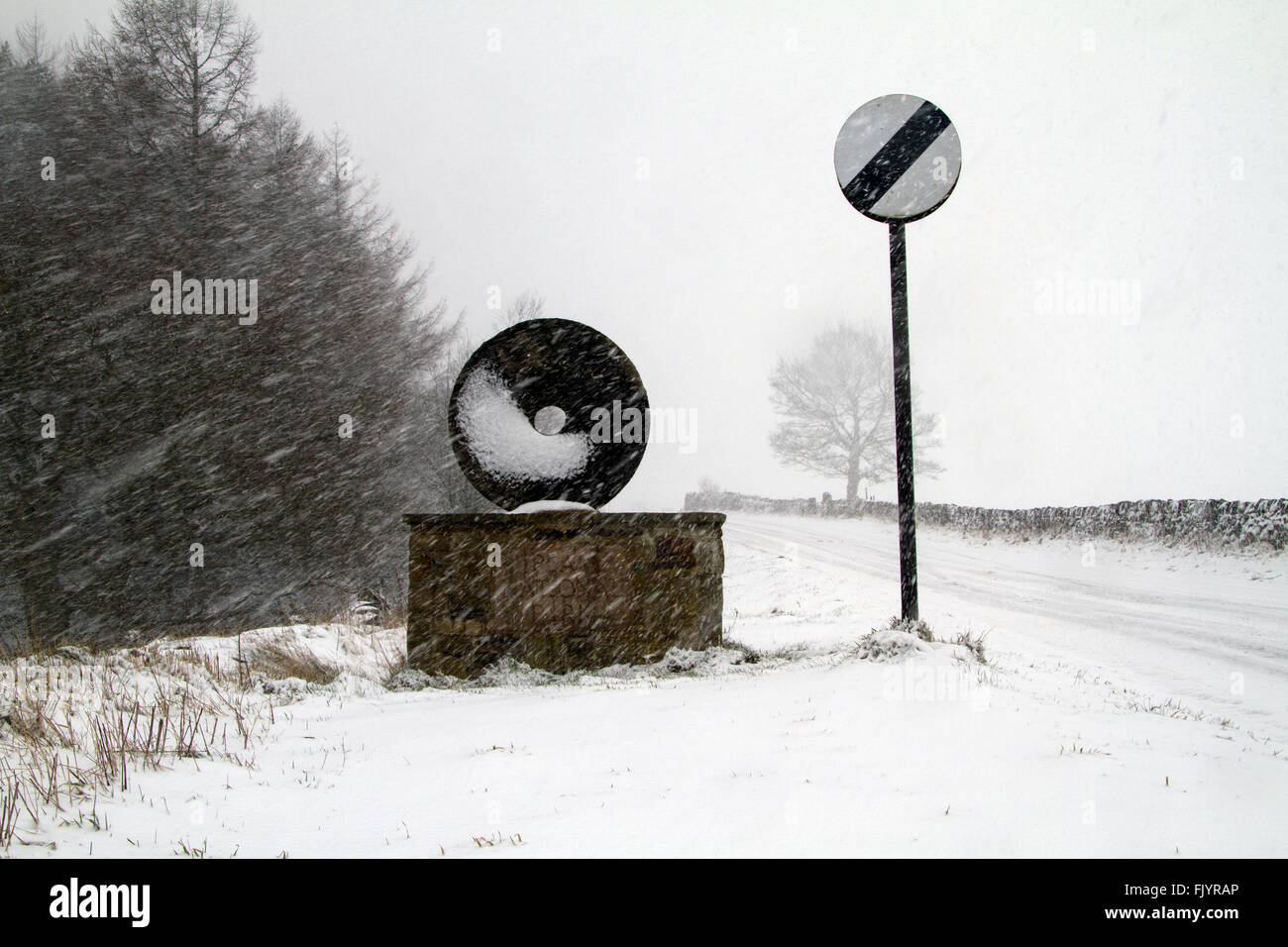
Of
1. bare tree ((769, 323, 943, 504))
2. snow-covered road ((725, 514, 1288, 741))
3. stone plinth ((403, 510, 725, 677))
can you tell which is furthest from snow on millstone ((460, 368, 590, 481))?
bare tree ((769, 323, 943, 504))

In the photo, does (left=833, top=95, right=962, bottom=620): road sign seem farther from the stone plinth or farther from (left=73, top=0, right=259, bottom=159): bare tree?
(left=73, top=0, right=259, bottom=159): bare tree

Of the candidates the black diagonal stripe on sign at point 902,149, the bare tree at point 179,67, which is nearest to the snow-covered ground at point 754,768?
the black diagonal stripe on sign at point 902,149

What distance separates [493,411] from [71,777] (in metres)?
3.46

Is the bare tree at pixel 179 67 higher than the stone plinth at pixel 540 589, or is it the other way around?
the bare tree at pixel 179 67

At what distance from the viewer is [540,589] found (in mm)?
5141

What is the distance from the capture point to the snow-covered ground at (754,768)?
208 cm

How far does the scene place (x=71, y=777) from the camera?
117 inches

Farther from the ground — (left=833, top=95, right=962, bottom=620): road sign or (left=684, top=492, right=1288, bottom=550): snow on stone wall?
(left=833, top=95, right=962, bottom=620): road sign

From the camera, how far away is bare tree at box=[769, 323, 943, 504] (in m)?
36.0

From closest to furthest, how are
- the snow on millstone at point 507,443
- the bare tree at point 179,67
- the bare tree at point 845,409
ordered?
the snow on millstone at point 507,443
the bare tree at point 179,67
the bare tree at point 845,409

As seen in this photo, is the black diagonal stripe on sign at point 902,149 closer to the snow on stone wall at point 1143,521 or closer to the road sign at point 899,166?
the road sign at point 899,166

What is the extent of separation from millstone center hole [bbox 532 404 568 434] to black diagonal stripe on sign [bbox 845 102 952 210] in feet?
8.75

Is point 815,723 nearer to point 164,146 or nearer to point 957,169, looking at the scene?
point 957,169

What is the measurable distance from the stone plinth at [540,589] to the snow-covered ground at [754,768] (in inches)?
10.1
